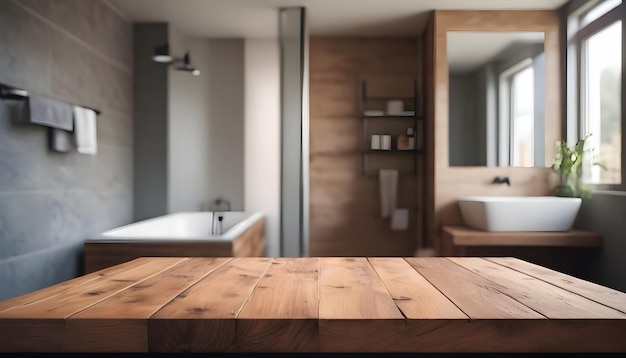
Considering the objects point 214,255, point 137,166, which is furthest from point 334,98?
point 214,255

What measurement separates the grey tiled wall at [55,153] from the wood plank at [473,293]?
220 centimetres

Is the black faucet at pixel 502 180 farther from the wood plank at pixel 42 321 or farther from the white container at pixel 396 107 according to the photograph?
the wood plank at pixel 42 321

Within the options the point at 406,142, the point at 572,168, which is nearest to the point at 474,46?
the point at 406,142

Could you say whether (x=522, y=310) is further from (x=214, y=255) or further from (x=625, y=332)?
(x=214, y=255)

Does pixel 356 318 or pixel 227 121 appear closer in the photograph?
pixel 356 318

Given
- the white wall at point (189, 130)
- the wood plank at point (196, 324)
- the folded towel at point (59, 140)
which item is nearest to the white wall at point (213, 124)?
the white wall at point (189, 130)

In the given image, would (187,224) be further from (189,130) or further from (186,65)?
(186,65)

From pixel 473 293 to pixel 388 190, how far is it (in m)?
3.47

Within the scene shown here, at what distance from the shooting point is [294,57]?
3852 millimetres

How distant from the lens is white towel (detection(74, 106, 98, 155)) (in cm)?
300

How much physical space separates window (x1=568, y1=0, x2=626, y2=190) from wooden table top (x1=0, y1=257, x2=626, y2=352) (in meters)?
2.54

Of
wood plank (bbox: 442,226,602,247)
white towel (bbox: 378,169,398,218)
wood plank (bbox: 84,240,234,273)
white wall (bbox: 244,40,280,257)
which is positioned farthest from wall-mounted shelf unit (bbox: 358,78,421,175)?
wood plank (bbox: 84,240,234,273)

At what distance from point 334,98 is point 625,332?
12.8 feet

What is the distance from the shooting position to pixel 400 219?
4457 millimetres
